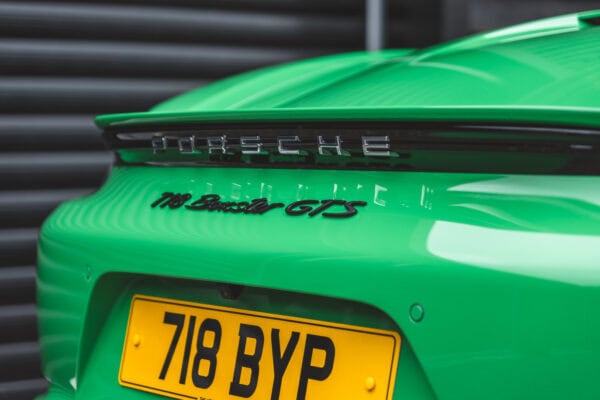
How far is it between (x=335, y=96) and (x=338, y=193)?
0.35 metres

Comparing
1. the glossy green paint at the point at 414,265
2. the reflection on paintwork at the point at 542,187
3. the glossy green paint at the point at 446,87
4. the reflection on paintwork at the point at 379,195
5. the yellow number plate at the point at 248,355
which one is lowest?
the yellow number plate at the point at 248,355

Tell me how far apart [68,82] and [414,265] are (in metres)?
3.09

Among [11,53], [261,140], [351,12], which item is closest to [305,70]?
[261,140]

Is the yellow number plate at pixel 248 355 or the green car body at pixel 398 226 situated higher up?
the green car body at pixel 398 226

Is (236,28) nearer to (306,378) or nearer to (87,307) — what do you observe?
(87,307)


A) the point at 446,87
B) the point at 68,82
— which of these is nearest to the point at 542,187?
the point at 446,87

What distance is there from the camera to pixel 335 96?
196cm

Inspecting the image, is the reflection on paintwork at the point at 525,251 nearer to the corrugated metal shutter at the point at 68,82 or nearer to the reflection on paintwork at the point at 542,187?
the reflection on paintwork at the point at 542,187

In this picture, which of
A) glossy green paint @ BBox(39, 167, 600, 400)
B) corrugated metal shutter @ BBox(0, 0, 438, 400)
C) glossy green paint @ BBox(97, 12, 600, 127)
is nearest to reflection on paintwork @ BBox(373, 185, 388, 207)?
glossy green paint @ BBox(39, 167, 600, 400)

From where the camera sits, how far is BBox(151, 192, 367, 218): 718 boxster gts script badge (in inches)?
64.5

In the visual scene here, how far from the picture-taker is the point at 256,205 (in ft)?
5.79

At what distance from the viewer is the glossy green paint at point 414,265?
1.39 metres

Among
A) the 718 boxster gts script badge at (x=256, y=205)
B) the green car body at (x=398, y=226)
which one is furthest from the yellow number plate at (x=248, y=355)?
the 718 boxster gts script badge at (x=256, y=205)

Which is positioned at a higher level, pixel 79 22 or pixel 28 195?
pixel 79 22
